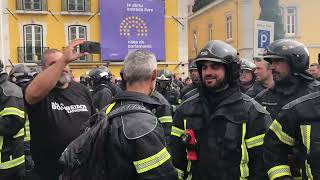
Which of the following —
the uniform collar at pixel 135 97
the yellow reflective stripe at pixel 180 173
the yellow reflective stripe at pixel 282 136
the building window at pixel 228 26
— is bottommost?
the yellow reflective stripe at pixel 180 173

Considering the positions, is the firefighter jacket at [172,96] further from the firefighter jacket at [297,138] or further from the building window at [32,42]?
the building window at [32,42]

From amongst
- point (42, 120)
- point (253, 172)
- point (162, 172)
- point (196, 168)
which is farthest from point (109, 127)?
point (42, 120)

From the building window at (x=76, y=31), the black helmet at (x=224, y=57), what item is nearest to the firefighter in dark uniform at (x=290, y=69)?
the black helmet at (x=224, y=57)

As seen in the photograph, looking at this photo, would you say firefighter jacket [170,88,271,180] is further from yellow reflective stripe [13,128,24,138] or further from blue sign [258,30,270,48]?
blue sign [258,30,270,48]

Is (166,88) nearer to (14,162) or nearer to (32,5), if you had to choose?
(14,162)

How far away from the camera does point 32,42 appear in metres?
29.2

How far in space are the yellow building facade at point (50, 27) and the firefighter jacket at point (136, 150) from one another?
26.2m

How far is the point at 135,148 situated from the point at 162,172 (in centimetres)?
23

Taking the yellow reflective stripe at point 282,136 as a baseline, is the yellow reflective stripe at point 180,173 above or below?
below

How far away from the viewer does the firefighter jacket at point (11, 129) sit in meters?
4.66

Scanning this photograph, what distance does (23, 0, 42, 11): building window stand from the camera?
29.0 metres

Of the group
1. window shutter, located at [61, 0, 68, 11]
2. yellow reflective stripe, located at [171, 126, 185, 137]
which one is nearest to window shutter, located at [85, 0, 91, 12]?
window shutter, located at [61, 0, 68, 11]

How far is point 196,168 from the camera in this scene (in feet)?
12.7

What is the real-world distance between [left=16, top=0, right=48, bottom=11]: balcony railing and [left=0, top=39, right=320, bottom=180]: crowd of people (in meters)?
25.1
